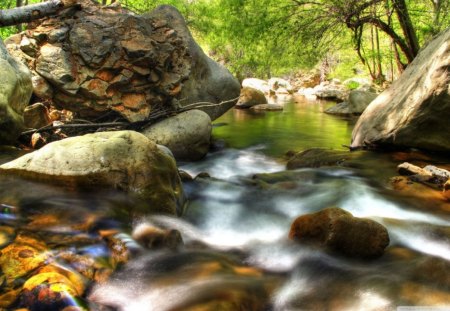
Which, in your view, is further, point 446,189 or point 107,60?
point 107,60

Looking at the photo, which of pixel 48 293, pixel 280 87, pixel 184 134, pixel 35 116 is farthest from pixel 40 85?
pixel 280 87

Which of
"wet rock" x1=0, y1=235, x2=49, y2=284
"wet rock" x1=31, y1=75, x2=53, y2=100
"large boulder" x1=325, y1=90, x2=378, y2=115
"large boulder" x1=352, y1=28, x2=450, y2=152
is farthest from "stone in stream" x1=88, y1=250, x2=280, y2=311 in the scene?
"large boulder" x1=325, y1=90, x2=378, y2=115

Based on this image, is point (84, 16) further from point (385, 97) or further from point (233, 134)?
point (385, 97)

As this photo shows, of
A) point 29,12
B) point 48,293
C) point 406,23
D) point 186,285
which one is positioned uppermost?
point 29,12

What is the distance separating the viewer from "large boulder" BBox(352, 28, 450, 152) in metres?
5.23

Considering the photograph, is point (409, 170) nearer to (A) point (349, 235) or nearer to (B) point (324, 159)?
(B) point (324, 159)

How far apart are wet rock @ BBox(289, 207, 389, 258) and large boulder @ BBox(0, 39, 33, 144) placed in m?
4.56

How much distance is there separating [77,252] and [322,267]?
2.01m

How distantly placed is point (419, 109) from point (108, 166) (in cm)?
472

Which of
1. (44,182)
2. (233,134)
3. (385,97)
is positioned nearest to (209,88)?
(233,134)

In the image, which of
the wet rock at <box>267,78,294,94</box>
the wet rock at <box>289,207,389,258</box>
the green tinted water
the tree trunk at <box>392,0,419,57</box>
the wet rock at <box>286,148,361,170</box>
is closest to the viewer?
the wet rock at <box>289,207,389,258</box>

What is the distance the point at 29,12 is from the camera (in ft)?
20.3

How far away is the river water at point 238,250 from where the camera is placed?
2504 mm

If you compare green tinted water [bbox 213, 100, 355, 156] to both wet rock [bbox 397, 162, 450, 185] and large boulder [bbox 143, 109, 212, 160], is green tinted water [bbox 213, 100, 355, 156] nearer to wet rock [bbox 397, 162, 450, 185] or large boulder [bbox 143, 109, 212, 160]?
large boulder [bbox 143, 109, 212, 160]
